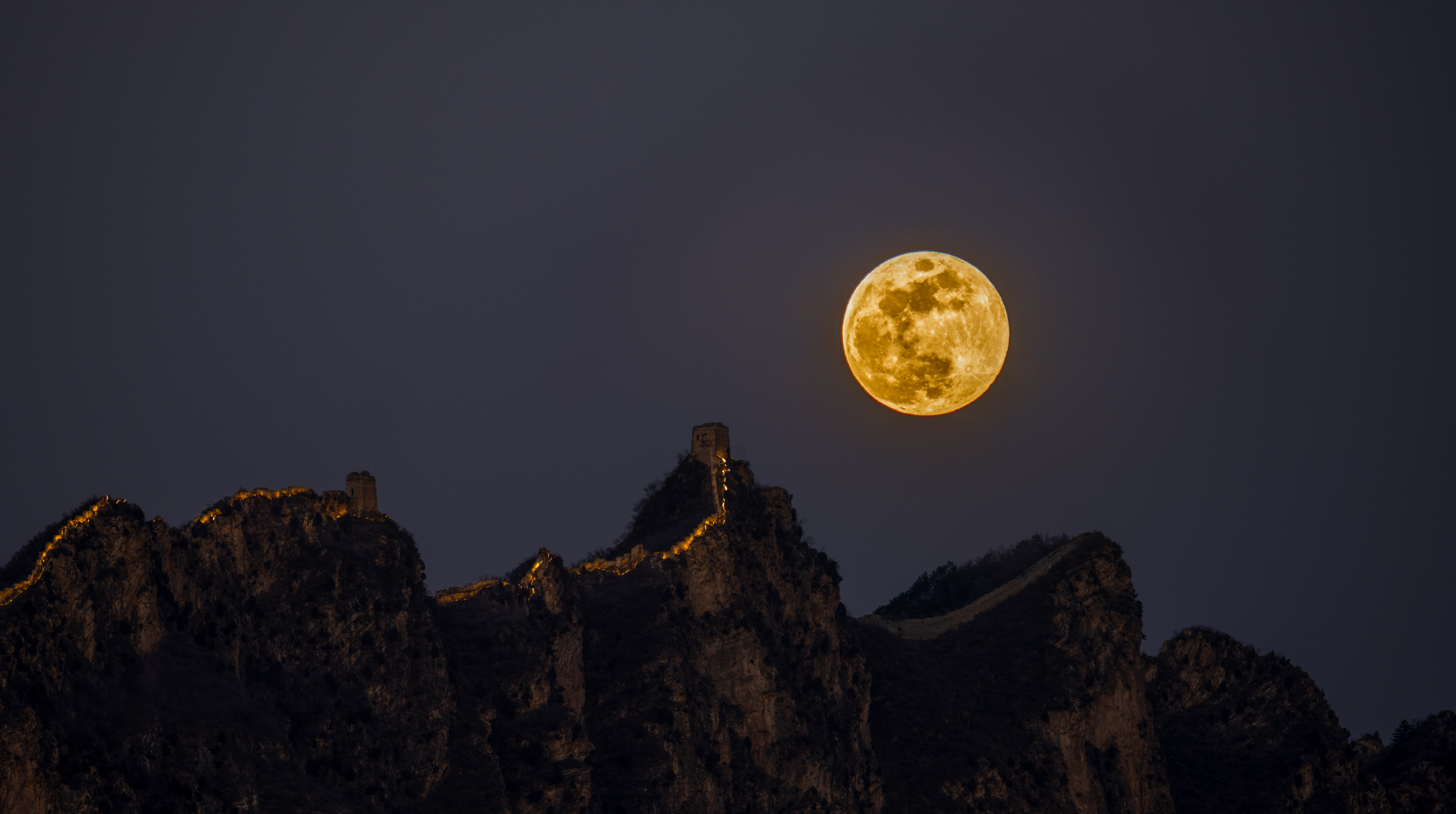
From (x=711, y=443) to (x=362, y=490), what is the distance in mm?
33252

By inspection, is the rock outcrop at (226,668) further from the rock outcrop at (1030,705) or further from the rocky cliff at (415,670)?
the rock outcrop at (1030,705)

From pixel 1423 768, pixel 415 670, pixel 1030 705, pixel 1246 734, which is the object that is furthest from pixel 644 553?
pixel 1423 768

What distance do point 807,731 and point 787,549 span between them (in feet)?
49.9

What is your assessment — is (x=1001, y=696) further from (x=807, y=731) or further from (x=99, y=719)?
(x=99, y=719)

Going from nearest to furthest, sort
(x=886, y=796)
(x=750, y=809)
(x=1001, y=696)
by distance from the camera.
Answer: (x=750, y=809) → (x=886, y=796) → (x=1001, y=696)

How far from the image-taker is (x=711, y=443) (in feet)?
587

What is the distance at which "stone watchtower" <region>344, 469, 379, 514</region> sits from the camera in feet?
Result: 504

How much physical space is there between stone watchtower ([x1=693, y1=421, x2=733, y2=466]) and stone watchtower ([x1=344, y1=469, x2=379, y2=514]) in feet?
105

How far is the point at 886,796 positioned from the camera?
17000 cm

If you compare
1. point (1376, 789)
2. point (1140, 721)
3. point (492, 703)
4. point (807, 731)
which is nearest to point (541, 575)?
point (492, 703)

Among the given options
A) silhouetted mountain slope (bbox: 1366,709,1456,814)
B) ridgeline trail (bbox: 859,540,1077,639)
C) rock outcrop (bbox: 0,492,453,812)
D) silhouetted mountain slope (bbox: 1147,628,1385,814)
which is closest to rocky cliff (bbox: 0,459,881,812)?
rock outcrop (bbox: 0,492,453,812)

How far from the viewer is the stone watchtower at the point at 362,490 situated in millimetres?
153500

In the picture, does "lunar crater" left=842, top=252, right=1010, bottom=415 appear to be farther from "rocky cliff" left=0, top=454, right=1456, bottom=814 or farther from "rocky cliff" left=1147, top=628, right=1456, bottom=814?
"rocky cliff" left=1147, top=628, right=1456, bottom=814

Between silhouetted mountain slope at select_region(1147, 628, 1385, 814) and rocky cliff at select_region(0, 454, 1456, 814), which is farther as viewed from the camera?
silhouetted mountain slope at select_region(1147, 628, 1385, 814)
